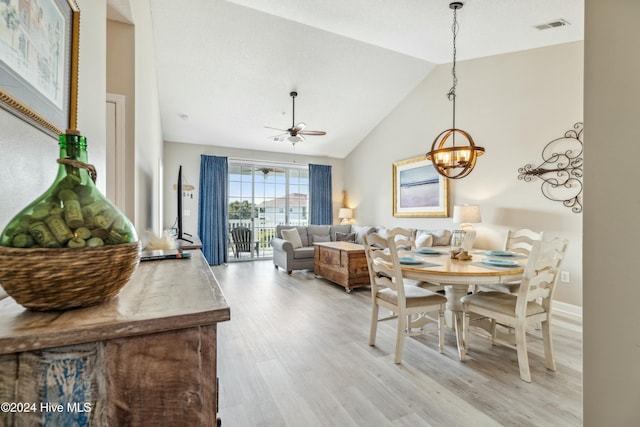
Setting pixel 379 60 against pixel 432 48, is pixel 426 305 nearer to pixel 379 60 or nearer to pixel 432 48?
pixel 432 48

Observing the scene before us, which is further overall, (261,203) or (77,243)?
(261,203)

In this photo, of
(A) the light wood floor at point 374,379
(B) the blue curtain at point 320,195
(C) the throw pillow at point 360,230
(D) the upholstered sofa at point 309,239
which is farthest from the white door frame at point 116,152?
(B) the blue curtain at point 320,195

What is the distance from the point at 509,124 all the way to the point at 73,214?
4.81 metres

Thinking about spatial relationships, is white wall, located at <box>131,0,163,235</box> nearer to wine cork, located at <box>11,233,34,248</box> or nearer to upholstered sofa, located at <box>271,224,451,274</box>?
wine cork, located at <box>11,233,34,248</box>

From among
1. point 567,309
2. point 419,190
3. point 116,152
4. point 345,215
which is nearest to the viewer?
point 116,152

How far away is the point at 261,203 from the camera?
727 centimetres


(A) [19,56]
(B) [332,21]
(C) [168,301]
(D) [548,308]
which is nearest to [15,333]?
(C) [168,301]

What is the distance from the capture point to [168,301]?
64 cm

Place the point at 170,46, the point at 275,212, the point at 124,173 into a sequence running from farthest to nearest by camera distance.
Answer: the point at 275,212 < the point at 170,46 < the point at 124,173

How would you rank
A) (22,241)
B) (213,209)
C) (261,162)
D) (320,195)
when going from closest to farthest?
(22,241) → (213,209) → (261,162) → (320,195)

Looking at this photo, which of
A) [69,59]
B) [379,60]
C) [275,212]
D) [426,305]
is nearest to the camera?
[69,59]

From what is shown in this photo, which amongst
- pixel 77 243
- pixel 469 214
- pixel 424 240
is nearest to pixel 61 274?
pixel 77 243

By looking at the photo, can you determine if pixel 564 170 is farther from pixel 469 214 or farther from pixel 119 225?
pixel 119 225

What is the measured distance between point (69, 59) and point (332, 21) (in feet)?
10.8
